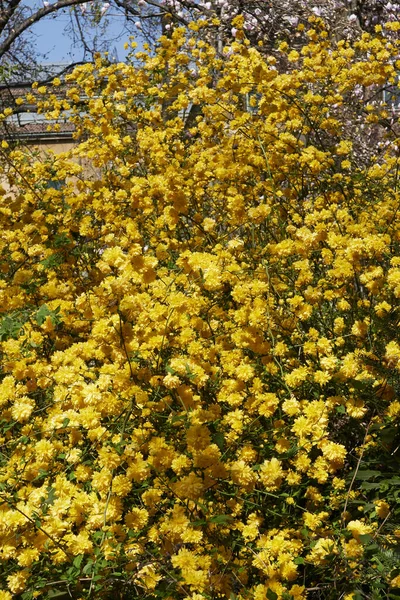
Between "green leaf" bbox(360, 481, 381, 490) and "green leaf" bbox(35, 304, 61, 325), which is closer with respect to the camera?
"green leaf" bbox(360, 481, 381, 490)

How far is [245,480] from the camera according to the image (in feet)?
7.35

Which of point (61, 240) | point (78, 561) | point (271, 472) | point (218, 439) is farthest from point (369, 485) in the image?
point (61, 240)

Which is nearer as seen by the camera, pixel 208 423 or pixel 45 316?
pixel 208 423

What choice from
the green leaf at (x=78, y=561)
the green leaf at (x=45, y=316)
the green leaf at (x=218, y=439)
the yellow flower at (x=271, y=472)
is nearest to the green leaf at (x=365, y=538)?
the yellow flower at (x=271, y=472)

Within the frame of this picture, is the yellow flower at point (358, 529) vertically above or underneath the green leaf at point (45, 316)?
underneath

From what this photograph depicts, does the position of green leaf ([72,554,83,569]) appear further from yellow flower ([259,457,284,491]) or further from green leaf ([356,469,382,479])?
green leaf ([356,469,382,479])

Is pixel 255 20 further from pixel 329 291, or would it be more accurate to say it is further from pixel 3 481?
pixel 3 481

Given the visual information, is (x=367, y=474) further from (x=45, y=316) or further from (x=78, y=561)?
(x=45, y=316)

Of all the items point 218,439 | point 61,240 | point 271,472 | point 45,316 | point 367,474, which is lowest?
point 367,474

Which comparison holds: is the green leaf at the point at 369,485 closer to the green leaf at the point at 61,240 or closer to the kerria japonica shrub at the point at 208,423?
the kerria japonica shrub at the point at 208,423

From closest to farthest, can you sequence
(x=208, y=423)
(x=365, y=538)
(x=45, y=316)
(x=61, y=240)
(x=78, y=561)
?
(x=78, y=561), (x=365, y=538), (x=208, y=423), (x=45, y=316), (x=61, y=240)

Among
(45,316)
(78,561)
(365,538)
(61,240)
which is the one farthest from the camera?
(61,240)

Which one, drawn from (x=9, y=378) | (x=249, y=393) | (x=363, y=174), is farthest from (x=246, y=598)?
(x=363, y=174)

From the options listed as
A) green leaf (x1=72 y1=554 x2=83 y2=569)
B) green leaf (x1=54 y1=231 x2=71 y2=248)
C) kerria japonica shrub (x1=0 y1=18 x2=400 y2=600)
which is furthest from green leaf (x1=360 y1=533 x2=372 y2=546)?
green leaf (x1=54 y1=231 x2=71 y2=248)
